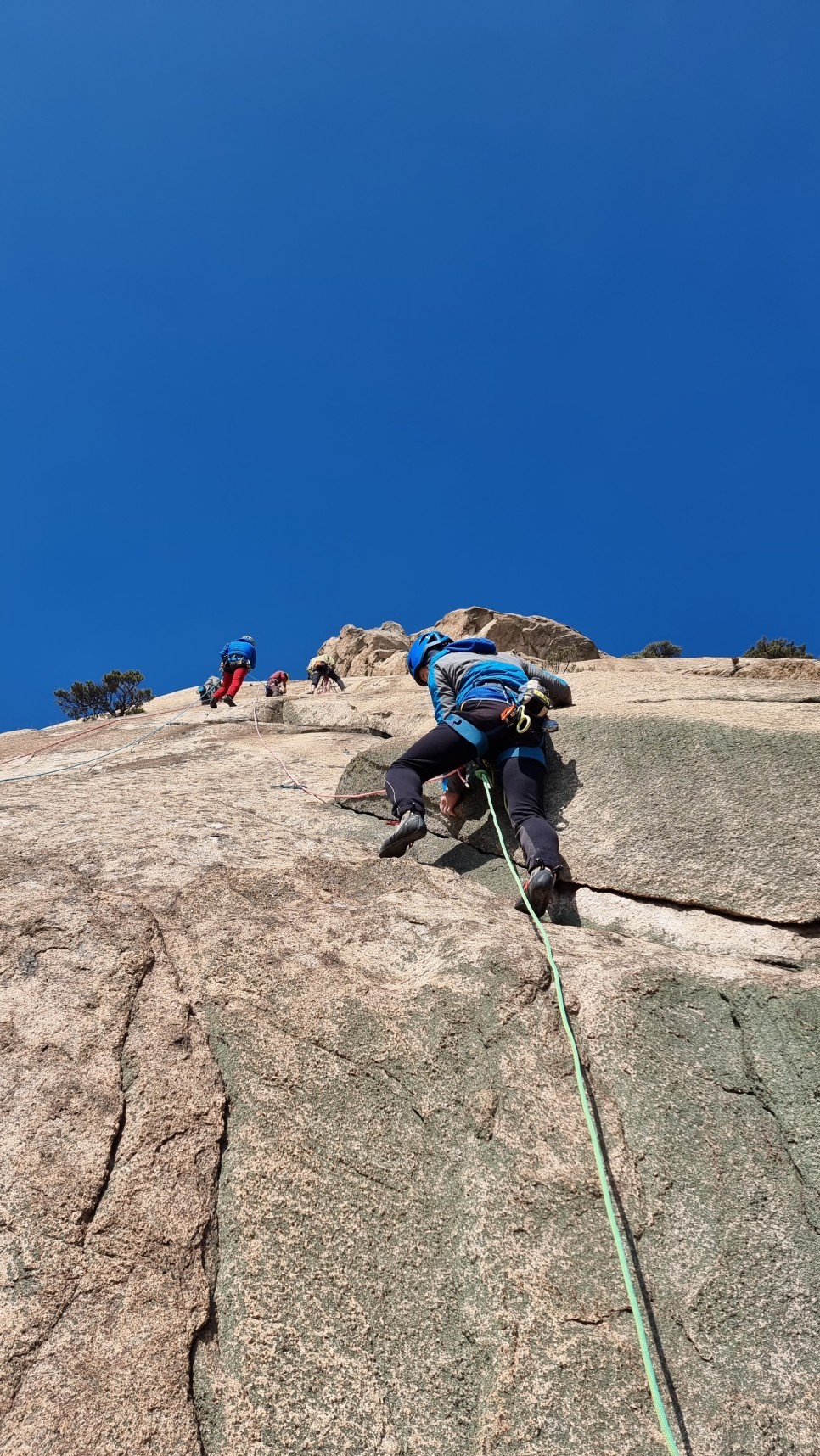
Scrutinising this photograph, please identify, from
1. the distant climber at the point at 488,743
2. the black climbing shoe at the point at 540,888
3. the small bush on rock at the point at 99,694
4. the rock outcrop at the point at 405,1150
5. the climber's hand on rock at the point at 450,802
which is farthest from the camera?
the small bush on rock at the point at 99,694

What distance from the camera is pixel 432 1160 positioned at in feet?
9.09

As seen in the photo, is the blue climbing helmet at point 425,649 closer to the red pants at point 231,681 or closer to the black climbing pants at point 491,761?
the black climbing pants at point 491,761

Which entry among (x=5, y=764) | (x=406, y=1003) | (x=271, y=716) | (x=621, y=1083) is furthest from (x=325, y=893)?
(x=271, y=716)

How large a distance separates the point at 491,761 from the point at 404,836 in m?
1.03

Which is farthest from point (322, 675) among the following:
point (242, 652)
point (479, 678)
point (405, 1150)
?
point (405, 1150)

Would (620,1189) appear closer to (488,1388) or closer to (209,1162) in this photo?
(488,1388)

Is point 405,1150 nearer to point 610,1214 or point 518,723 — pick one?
point 610,1214

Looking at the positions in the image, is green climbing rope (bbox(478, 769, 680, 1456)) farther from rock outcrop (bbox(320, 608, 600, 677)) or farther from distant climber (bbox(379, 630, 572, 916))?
rock outcrop (bbox(320, 608, 600, 677))

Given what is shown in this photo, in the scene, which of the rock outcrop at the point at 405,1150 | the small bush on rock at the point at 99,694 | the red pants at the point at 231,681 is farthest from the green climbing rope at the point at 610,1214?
the small bush on rock at the point at 99,694

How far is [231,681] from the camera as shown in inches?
595

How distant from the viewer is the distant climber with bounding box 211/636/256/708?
49.2 ft

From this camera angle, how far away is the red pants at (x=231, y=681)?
1492 cm

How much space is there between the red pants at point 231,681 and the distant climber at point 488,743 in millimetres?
9386

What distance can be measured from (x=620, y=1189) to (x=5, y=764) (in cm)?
878
